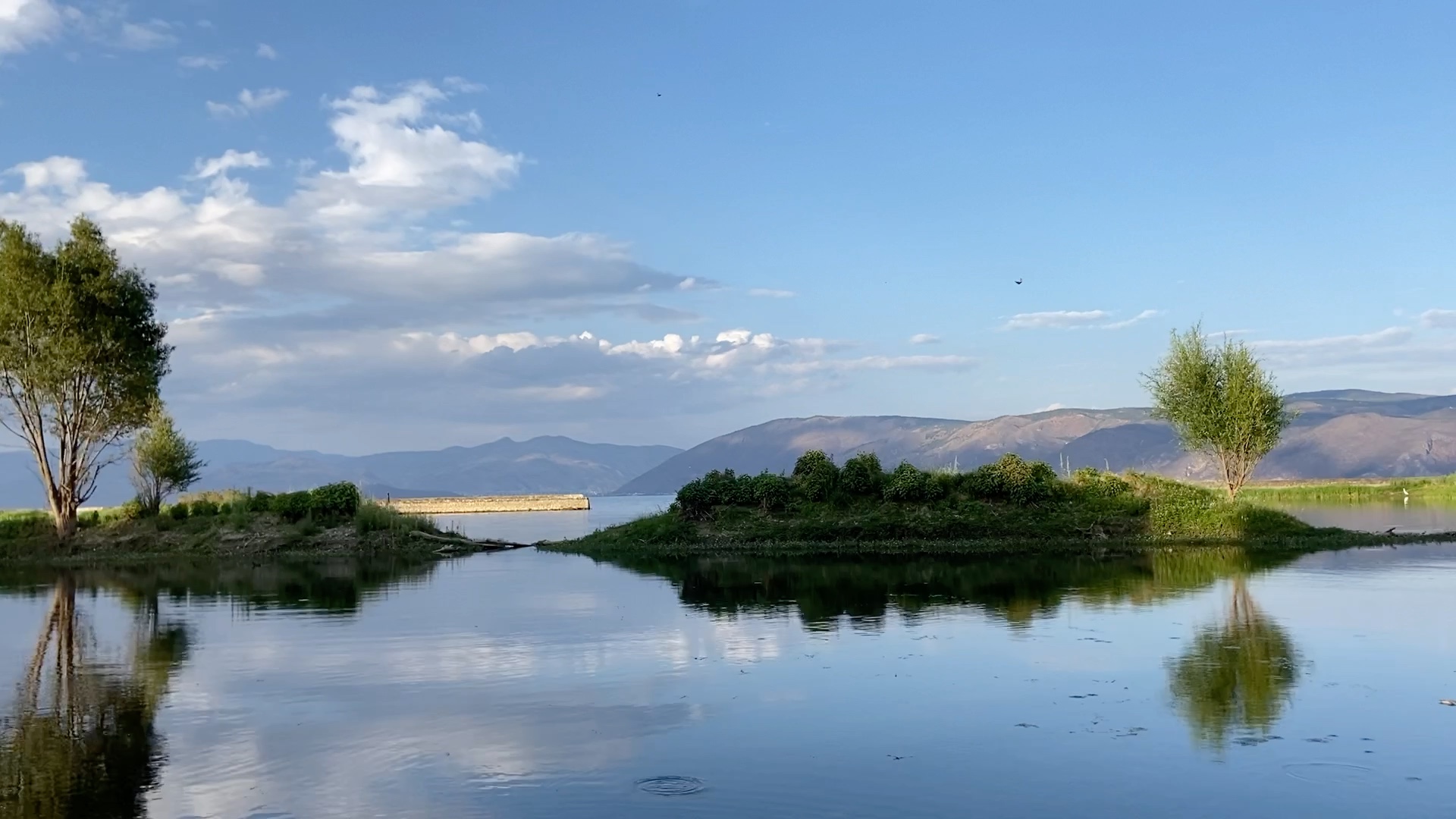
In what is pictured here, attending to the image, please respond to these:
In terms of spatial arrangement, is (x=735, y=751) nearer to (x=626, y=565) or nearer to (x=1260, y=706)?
(x=1260, y=706)

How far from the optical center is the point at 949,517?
4284 centimetres

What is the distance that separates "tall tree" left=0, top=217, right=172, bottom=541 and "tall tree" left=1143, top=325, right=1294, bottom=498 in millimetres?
50300

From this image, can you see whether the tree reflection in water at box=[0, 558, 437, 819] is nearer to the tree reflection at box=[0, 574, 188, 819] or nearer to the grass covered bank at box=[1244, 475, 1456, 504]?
the tree reflection at box=[0, 574, 188, 819]

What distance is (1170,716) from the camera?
13.2m

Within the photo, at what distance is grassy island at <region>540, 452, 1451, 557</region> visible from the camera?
133 feet

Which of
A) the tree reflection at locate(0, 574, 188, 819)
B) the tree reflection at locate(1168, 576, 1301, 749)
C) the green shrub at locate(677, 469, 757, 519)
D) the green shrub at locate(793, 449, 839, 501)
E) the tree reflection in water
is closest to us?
the tree reflection at locate(0, 574, 188, 819)

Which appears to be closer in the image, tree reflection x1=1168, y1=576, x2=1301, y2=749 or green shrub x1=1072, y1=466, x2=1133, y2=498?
tree reflection x1=1168, y1=576, x2=1301, y2=749

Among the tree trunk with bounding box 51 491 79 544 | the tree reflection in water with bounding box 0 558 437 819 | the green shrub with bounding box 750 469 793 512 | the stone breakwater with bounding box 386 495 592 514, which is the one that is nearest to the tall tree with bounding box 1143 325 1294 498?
the green shrub with bounding box 750 469 793 512

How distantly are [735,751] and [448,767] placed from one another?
3.22m

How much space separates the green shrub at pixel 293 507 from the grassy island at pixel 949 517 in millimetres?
11530

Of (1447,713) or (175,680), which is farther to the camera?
(175,680)

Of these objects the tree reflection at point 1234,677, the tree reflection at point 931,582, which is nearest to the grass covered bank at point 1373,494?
the tree reflection at point 931,582

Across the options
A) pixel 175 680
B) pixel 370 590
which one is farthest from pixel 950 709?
pixel 370 590

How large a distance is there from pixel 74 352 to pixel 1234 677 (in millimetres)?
48186
